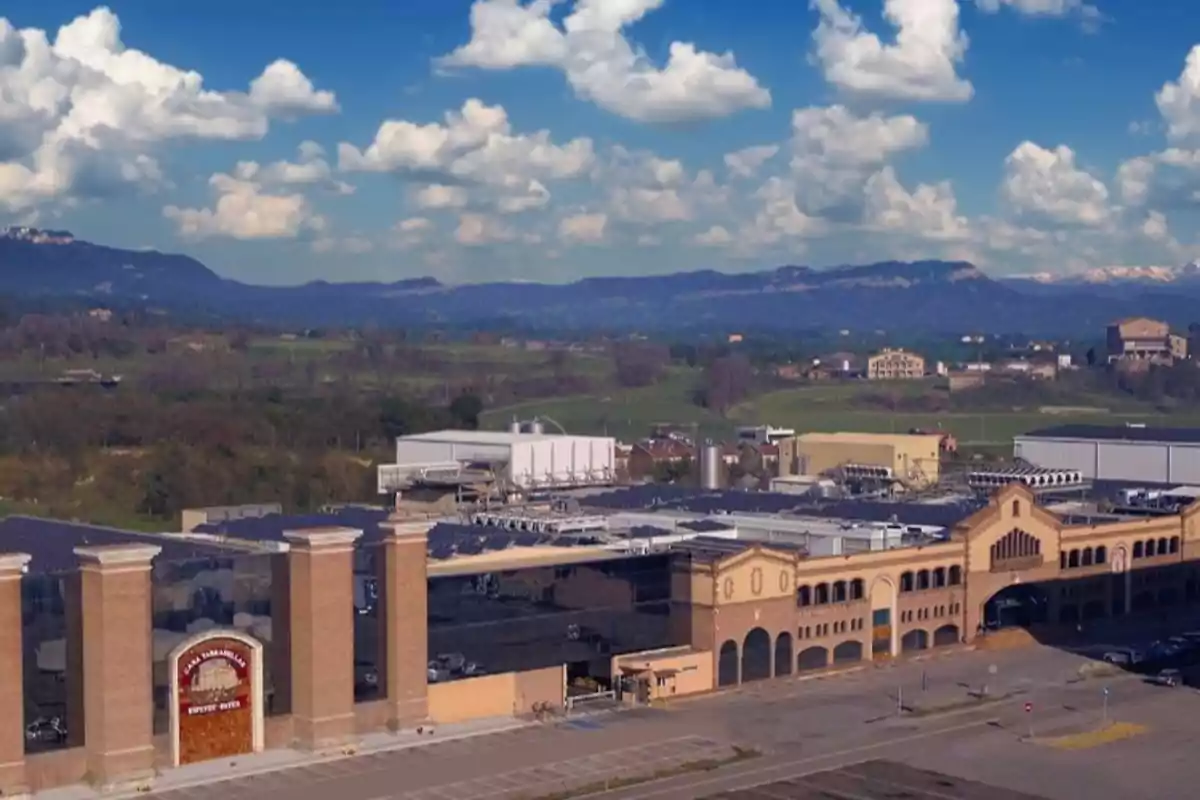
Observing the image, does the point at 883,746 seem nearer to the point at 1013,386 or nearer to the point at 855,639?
the point at 855,639

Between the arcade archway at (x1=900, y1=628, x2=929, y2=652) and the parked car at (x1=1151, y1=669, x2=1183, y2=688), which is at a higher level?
the arcade archway at (x1=900, y1=628, x2=929, y2=652)

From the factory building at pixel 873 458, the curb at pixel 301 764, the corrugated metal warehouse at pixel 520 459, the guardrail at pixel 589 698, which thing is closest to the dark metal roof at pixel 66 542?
A: the curb at pixel 301 764

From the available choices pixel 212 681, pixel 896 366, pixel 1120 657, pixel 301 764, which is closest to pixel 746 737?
pixel 301 764

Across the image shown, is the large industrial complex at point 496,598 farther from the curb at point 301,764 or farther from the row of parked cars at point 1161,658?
the row of parked cars at point 1161,658

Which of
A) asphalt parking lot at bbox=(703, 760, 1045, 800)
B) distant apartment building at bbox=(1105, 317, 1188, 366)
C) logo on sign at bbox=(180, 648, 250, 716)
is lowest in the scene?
asphalt parking lot at bbox=(703, 760, 1045, 800)

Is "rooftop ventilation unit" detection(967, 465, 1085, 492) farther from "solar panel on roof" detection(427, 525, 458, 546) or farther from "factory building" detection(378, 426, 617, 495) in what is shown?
"solar panel on roof" detection(427, 525, 458, 546)

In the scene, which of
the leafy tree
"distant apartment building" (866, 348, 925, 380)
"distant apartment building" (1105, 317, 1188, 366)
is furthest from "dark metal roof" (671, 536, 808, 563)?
"distant apartment building" (1105, 317, 1188, 366)
